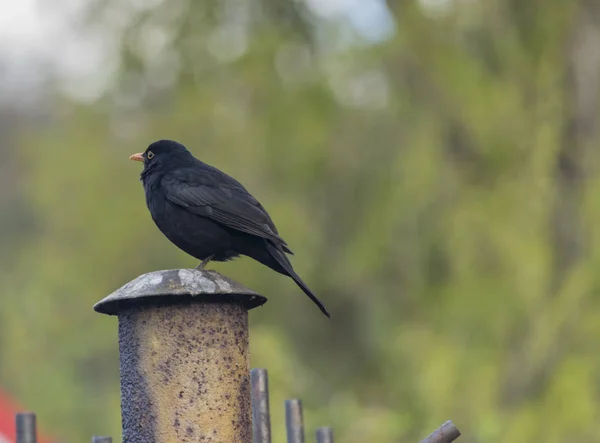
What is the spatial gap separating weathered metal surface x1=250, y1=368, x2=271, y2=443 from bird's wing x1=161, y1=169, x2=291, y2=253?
954 mm

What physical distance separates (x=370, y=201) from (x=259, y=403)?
567cm

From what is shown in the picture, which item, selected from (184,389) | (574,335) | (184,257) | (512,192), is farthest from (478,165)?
(184,389)

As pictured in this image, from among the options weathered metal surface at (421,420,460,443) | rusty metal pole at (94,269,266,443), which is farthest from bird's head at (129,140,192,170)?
weathered metal surface at (421,420,460,443)

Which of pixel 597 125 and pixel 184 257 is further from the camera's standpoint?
pixel 184 257

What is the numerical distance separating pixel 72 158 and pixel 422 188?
163 inches

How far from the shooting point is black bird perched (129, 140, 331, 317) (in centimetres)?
461

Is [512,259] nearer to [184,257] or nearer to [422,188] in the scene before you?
[422,188]

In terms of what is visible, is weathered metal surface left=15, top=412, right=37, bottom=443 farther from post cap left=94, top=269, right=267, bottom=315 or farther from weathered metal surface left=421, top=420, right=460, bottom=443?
weathered metal surface left=421, top=420, right=460, bottom=443

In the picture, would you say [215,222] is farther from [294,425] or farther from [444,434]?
[444,434]

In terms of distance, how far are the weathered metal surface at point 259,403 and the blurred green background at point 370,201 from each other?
3757 millimetres

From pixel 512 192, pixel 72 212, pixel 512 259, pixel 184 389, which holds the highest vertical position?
pixel 72 212

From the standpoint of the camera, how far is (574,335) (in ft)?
25.9

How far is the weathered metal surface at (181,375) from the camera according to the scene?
338cm

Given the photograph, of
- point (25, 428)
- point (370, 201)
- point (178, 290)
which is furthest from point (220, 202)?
point (370, 201)
